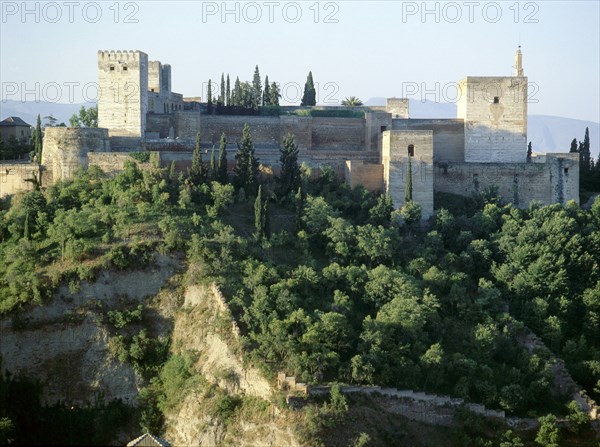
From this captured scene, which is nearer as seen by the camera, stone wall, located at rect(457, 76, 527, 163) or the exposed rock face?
the exposed rock face

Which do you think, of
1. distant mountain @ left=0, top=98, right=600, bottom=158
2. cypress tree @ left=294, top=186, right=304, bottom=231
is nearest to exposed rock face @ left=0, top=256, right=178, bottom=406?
cypress tree @ left=294, top=186, right=304, bottom=231

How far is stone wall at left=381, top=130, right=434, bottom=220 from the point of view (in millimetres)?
30797

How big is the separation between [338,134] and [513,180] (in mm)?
6012

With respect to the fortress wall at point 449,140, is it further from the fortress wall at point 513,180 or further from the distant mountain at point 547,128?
the distant mountain at point 547,128

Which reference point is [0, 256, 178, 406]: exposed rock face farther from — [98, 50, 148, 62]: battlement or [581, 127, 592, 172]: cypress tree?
[581, 127, 592, 172]: cypress tree

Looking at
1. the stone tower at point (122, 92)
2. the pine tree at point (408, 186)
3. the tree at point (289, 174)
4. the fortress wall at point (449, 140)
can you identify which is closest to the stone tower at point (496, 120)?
the fortress wall at point (449, 140)

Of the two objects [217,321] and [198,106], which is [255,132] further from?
[217,321]

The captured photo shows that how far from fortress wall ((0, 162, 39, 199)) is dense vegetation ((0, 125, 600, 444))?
872mm

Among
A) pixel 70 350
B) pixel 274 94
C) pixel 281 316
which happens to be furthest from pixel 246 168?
pixel 274 94

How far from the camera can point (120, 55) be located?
1293 inches

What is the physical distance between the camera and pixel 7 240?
27.5m

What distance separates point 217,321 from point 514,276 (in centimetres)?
861

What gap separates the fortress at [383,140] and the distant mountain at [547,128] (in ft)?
295

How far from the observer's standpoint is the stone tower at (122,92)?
3278cm
